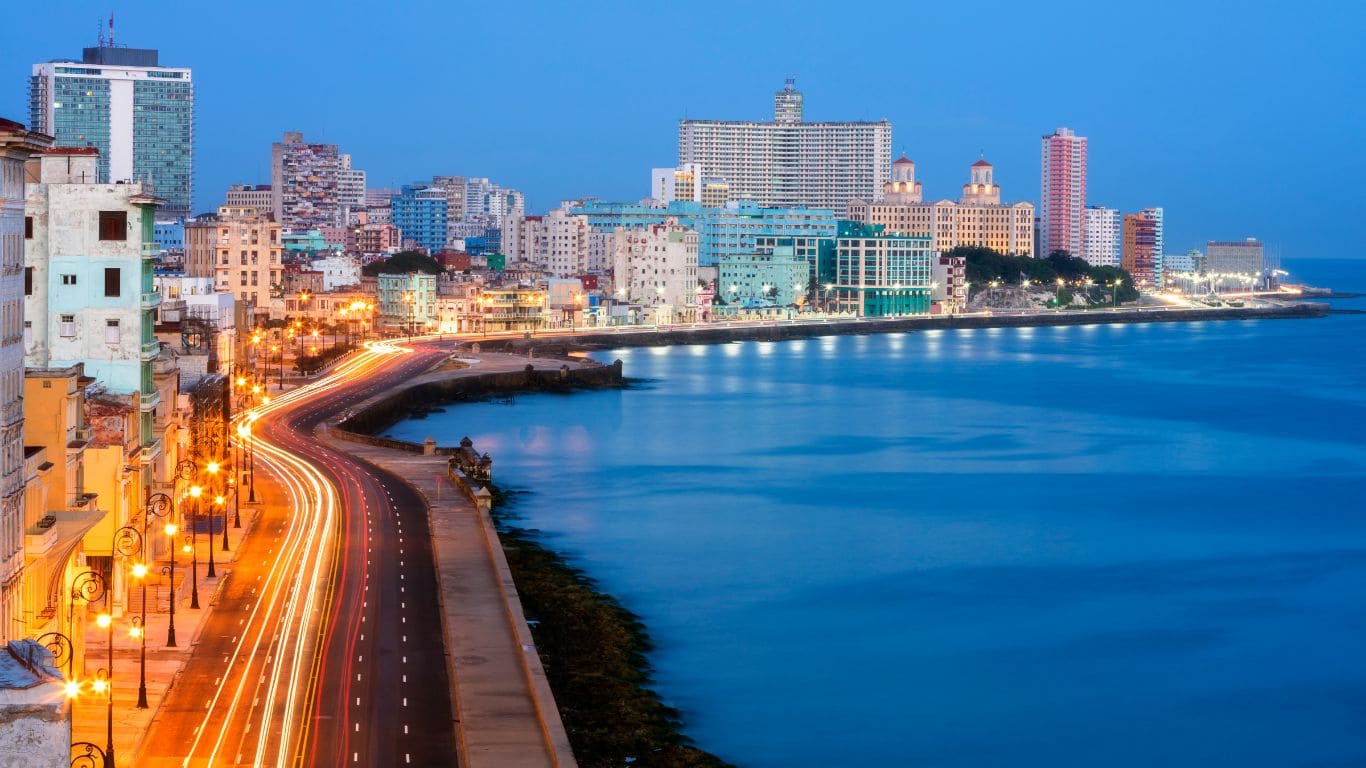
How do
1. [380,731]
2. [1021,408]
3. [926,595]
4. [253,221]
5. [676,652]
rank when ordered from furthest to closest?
[253,221] → [1021,408] → [926,595] → [676,652] → [380,731]

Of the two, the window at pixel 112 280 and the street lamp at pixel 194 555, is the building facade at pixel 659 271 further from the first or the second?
the window at pixel 112 280

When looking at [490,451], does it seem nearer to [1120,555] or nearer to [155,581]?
[1120,555]

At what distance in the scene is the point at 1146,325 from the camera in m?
171

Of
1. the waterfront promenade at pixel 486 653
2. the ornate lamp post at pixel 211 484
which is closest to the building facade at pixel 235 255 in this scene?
the waterfront promenade at pixel 486 653

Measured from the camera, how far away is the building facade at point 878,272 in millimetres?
152250

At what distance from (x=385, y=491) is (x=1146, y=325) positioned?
453 ft

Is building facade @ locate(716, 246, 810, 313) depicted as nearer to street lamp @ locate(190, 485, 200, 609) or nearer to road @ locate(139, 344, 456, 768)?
road @ locate(139, 344, 456, 768)

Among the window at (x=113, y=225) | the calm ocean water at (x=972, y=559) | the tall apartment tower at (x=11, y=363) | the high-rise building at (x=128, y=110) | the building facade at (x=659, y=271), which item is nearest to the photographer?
the tall apartment tower at (x=11, y=363)

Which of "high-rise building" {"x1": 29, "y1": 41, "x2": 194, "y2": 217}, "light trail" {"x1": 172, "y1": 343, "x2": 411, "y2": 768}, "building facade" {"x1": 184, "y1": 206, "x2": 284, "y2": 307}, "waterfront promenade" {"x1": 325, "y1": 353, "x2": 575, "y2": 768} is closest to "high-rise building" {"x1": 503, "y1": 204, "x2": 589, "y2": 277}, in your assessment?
"high-rise building" {"x1": 29, "y1": 41, "x2": 194, "y2": 217}

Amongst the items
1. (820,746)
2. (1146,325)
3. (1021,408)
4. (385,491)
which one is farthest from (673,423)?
(1146,325)

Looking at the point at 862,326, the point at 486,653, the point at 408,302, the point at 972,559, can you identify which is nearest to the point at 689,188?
the point at 862,326

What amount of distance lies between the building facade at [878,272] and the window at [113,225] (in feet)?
405

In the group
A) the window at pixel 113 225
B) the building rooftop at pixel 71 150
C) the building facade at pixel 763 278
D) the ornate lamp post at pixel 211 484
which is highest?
the building facade at pixel 763 278

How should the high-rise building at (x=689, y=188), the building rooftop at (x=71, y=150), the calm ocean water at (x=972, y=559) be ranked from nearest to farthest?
the calm ocean water at (x=972, y=559) < the building rooftop at (x=71, y=150) < the high-rise building at (x=689, y=188)
